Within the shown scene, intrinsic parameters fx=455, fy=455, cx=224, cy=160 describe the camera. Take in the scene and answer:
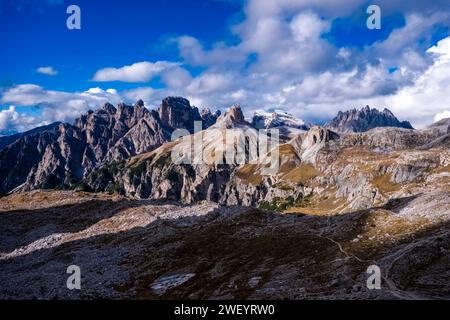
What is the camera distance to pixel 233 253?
275 feet

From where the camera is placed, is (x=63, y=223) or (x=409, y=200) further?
(x=63, y=223)

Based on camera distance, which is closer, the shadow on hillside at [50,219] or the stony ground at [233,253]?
the stony ground at [233,253]

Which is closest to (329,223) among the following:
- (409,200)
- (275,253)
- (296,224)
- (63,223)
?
(296,224)

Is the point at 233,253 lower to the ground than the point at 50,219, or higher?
lower

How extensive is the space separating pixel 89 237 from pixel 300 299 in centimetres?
6932

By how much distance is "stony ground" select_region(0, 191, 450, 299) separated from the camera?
200 feet

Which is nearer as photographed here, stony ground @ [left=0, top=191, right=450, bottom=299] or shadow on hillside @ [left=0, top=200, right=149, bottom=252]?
stony ground @ [left=0, top=191, right=450, bottom=299]

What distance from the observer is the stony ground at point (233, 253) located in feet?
200

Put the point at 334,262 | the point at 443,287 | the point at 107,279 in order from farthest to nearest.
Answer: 1. the point at 107,279
2. the point at 334,262
3. the point at 443,287

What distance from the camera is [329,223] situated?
90.6 meters

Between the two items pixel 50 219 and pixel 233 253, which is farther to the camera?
pixel 50 219
